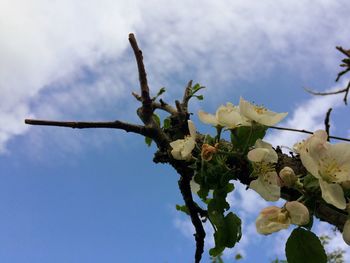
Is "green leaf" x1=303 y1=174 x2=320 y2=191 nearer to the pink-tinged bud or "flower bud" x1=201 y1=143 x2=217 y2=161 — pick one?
the pink-tinged bud

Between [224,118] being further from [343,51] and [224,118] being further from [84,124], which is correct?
[343,51]

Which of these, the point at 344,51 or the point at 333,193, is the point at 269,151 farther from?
the point at 344,51

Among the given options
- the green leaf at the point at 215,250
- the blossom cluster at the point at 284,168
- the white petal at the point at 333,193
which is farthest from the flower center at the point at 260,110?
the green leaf at the point at 215,250

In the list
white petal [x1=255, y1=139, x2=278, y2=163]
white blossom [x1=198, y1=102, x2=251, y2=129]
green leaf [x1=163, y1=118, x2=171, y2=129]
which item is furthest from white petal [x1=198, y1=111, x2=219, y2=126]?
green leaf [x1=163, y1=118, x2=171, y2=129]

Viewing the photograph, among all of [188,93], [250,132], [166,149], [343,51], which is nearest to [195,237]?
[166,149]

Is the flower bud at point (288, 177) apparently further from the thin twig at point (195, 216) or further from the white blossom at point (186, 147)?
the thin twig at point (195, 216)
